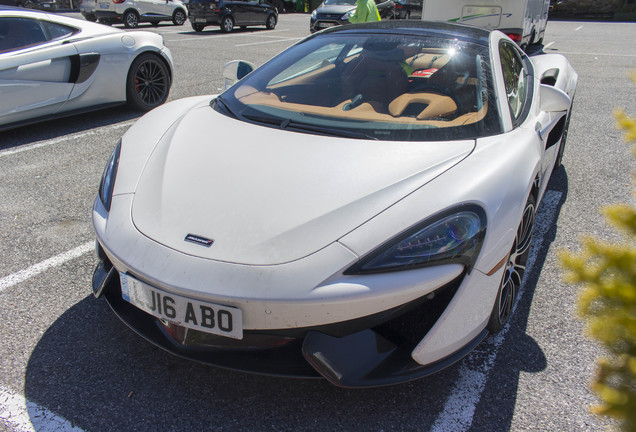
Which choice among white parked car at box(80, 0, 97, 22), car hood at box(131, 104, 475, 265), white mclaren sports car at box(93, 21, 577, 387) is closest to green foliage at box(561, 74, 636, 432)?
white mclaren sports car at box(93, 21, 577, 387)

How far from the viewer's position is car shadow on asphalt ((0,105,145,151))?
16.3 ft

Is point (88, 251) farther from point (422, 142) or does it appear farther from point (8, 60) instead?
point (8, 60)

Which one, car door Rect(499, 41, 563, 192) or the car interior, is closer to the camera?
the car interior

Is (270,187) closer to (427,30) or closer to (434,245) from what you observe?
(434,245)

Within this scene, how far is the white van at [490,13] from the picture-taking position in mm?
9305

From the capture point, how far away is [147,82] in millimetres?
5930

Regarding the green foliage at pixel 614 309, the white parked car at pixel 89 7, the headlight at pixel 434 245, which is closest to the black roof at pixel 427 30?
the headlight at pixel 434 245

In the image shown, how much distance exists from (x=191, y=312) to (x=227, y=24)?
15.4 meters

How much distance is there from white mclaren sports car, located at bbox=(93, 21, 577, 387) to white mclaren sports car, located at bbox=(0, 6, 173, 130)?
9.45 feet

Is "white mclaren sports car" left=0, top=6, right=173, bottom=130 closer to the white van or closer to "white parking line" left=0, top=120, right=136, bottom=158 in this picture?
"white parking line" left=0, top=120, right=136, bottom=158

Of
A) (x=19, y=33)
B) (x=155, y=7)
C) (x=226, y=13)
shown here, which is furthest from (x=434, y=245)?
(x=155, y=7)

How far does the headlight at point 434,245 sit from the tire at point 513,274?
1.11ft

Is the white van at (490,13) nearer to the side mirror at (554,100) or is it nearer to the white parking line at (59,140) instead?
the white parking line at (59,140)

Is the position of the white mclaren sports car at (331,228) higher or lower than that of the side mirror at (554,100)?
lower
